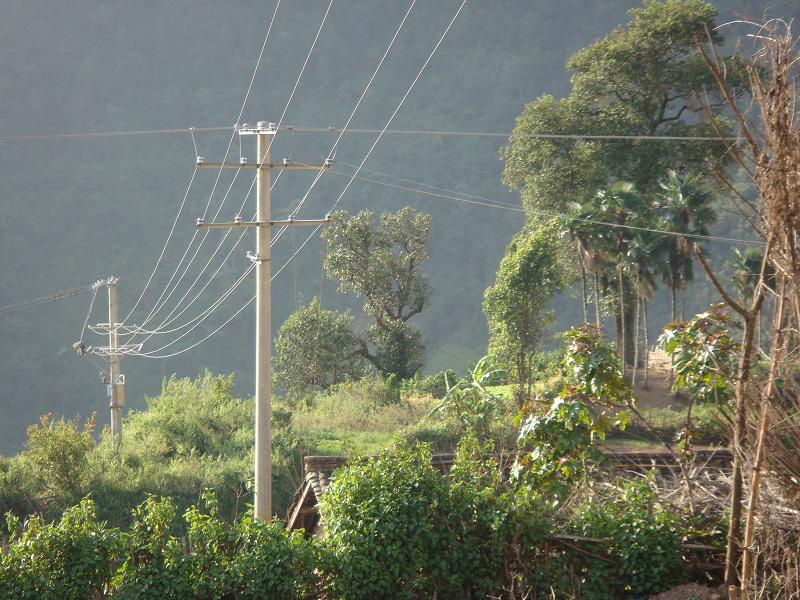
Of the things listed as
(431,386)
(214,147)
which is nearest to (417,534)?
(431,386)

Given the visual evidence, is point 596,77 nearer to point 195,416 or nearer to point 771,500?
point 195,416

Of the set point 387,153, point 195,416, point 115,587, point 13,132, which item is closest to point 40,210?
point 13,132

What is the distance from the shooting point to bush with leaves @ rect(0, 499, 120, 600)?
818 centimetres

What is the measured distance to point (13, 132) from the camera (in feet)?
292

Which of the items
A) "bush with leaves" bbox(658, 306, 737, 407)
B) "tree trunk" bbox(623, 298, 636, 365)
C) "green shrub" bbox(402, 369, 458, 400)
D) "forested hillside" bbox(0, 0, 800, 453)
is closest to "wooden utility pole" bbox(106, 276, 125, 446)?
"green shrub" bbox(402, 369, 458, 400)

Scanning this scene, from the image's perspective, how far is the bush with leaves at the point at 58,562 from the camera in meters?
8.18

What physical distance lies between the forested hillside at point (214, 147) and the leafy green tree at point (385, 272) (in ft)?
106

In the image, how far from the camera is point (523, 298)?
1181 inches

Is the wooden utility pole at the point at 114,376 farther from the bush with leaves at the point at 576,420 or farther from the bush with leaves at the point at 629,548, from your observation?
the bush with leaves at the point at 629,548

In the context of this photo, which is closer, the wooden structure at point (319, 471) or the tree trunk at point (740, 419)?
the tree trunk at point (740, 419)

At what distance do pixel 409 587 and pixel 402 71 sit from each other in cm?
9236

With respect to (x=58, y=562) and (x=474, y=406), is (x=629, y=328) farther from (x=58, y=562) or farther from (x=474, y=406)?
(x=58, y=562)

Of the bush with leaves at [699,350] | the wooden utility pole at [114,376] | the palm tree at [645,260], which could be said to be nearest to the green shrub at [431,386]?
the palm tree at [645,260]

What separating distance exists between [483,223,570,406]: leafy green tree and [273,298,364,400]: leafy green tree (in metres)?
8.71
